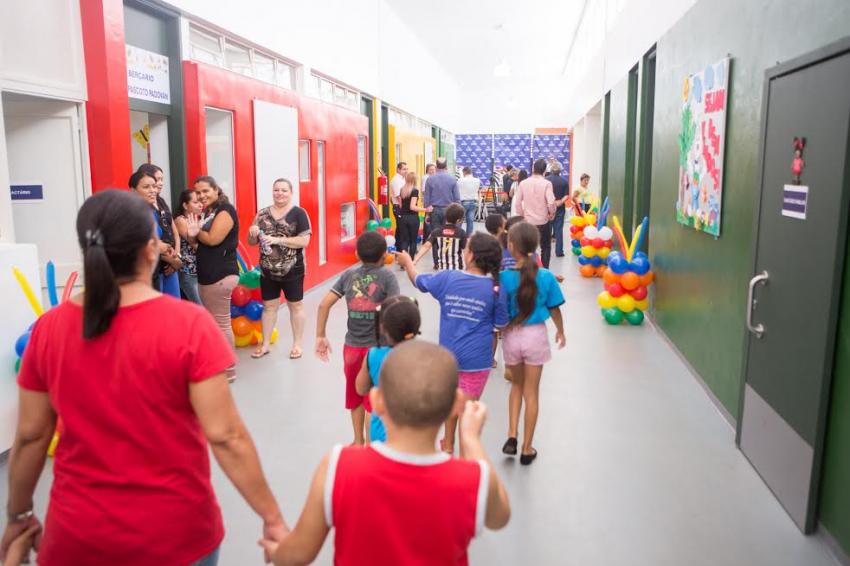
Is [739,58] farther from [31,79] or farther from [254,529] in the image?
[31,79]

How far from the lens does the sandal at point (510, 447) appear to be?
392 centimetres

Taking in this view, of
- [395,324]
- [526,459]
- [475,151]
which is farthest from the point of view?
[475,151]

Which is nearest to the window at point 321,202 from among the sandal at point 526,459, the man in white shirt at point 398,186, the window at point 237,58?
the man in white shirt at point 398,186

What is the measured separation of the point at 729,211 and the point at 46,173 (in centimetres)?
443

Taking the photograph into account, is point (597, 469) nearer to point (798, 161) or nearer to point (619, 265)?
point (798, 161)

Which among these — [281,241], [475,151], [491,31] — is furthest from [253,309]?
[475,151]

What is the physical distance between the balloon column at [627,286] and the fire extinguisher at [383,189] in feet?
20.7

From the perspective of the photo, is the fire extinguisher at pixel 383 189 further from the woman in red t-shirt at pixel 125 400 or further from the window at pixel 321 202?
the woman in red t-shirt at pixel 125 400

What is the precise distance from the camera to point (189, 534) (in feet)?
5.19

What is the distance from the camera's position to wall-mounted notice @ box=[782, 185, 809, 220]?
3.15 m

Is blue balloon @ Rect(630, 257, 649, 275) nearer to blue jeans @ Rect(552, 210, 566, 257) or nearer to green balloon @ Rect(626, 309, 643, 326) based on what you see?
green balloon @ Rect(626, 309, 643, 326)

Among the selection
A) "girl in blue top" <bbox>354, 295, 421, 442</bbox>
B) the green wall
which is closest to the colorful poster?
the green wall

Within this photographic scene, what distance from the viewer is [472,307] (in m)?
3.44

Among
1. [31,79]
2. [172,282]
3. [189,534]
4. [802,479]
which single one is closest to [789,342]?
[802,479]
